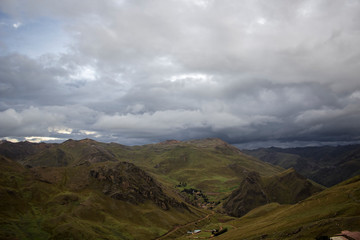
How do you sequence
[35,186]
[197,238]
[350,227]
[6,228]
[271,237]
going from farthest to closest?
[35,186]
[197,238]
[6,228]
[271,237]
[350,227]

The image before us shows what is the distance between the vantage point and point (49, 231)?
14338 cm


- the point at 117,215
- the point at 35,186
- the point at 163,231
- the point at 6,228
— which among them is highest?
the point at 35,186

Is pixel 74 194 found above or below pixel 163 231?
above

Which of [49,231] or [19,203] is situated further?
[19,203]

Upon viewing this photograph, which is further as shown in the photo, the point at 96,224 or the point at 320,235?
the point at 96,224

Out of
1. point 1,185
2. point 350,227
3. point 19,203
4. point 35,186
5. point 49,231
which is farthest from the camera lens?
point 35,186

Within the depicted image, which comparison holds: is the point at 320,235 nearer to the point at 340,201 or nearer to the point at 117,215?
the point at 340,201

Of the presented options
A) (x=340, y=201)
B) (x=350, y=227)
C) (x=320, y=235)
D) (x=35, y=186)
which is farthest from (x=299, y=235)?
(x=35, y=186)

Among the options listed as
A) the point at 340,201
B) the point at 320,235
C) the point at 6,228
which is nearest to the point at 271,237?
the point at 320,235

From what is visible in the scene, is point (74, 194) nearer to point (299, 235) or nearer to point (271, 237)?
point (271, 237)

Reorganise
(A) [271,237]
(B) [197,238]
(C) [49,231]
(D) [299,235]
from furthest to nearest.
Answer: (B) [197,238], (C) [49,231], (A) [271,237], (D) [299,235]

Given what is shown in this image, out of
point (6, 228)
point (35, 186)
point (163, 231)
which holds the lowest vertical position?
point (163, 231)

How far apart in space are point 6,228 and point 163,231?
10357 cm

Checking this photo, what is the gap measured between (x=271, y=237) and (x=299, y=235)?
15770 millimetres
